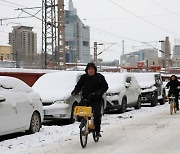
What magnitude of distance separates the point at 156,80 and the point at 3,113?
1472 centimetres

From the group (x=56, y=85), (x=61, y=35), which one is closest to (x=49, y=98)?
(x=56, y=85)

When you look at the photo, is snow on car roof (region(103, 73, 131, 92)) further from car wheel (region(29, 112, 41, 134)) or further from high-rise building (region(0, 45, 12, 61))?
high-rise building (region(0, 45, 12, 61))

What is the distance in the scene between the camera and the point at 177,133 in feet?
34.2

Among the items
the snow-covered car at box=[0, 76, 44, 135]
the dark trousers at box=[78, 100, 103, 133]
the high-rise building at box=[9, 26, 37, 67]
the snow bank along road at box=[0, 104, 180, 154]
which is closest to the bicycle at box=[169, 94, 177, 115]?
the snow bank along road at box=[0, 104, 180, 154]

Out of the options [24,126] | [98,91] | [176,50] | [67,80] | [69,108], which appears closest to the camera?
[98,91]

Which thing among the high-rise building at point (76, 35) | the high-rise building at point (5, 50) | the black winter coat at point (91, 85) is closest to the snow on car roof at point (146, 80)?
the black winter coat at point (91, 85)

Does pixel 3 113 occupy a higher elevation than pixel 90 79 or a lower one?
lower

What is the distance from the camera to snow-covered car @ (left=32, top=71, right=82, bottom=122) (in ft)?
41.2

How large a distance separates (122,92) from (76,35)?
153 ft

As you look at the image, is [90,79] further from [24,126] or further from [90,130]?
[24,126]

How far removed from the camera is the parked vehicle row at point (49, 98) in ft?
31.1

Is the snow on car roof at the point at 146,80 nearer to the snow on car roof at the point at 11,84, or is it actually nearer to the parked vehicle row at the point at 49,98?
the parked vehicle row at the point at 49,98

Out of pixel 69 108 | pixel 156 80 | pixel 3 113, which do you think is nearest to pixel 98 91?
pixel 3 113

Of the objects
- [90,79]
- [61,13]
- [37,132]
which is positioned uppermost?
[61,13]
